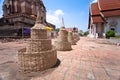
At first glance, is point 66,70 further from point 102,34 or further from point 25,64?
point 102,34

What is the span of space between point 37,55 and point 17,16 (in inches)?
934

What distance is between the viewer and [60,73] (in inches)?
187

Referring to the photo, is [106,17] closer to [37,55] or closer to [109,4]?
[109,4]

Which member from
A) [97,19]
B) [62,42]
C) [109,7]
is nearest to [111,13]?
[109,7]

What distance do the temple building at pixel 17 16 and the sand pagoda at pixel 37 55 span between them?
1900cm

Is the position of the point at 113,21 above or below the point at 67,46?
above

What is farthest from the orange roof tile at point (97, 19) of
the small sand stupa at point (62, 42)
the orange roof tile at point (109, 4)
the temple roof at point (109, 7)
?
the small sand stupa at point (62, 42)

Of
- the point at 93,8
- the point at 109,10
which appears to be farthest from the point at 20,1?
the point at 109,10

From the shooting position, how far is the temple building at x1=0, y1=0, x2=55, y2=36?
24.6 metres

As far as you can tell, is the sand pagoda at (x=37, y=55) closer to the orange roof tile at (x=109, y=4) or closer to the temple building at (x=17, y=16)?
the temple building at (x=17, y=16)

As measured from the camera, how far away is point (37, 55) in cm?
507

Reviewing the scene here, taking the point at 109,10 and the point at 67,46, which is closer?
the point at 67,46

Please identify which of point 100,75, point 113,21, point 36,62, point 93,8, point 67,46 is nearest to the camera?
point 100,75

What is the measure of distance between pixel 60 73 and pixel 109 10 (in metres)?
24.4
